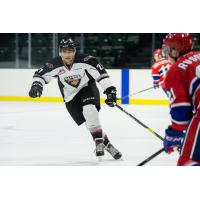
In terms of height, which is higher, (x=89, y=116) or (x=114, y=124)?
(x=89, y=116)

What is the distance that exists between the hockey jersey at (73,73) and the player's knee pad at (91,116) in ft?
0.50

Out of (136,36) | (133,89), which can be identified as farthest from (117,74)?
(136,36)

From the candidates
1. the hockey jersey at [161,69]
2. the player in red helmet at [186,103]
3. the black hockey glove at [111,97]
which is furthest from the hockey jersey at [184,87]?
the hockey jersey at [161,69]

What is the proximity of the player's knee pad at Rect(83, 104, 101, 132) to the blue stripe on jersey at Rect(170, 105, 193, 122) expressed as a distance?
1.61m

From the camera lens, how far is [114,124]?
5391 millimetres

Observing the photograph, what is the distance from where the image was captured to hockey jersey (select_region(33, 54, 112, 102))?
356cm

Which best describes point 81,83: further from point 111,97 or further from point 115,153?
point 115,153

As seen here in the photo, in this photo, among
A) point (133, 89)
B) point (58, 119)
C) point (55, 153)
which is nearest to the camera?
point (55, 153)

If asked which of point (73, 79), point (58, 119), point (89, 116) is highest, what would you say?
point (73, 79)

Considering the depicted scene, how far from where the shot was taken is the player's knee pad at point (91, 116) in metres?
3.48

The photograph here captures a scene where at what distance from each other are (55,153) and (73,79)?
0.57 metres

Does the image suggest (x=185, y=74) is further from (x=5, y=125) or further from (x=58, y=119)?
(x=58, y=119)

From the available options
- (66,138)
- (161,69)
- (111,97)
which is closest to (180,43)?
(111,97)

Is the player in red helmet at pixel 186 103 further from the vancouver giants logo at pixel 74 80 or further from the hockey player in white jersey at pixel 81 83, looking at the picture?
the vancouver giants logo at pixel 74 80
